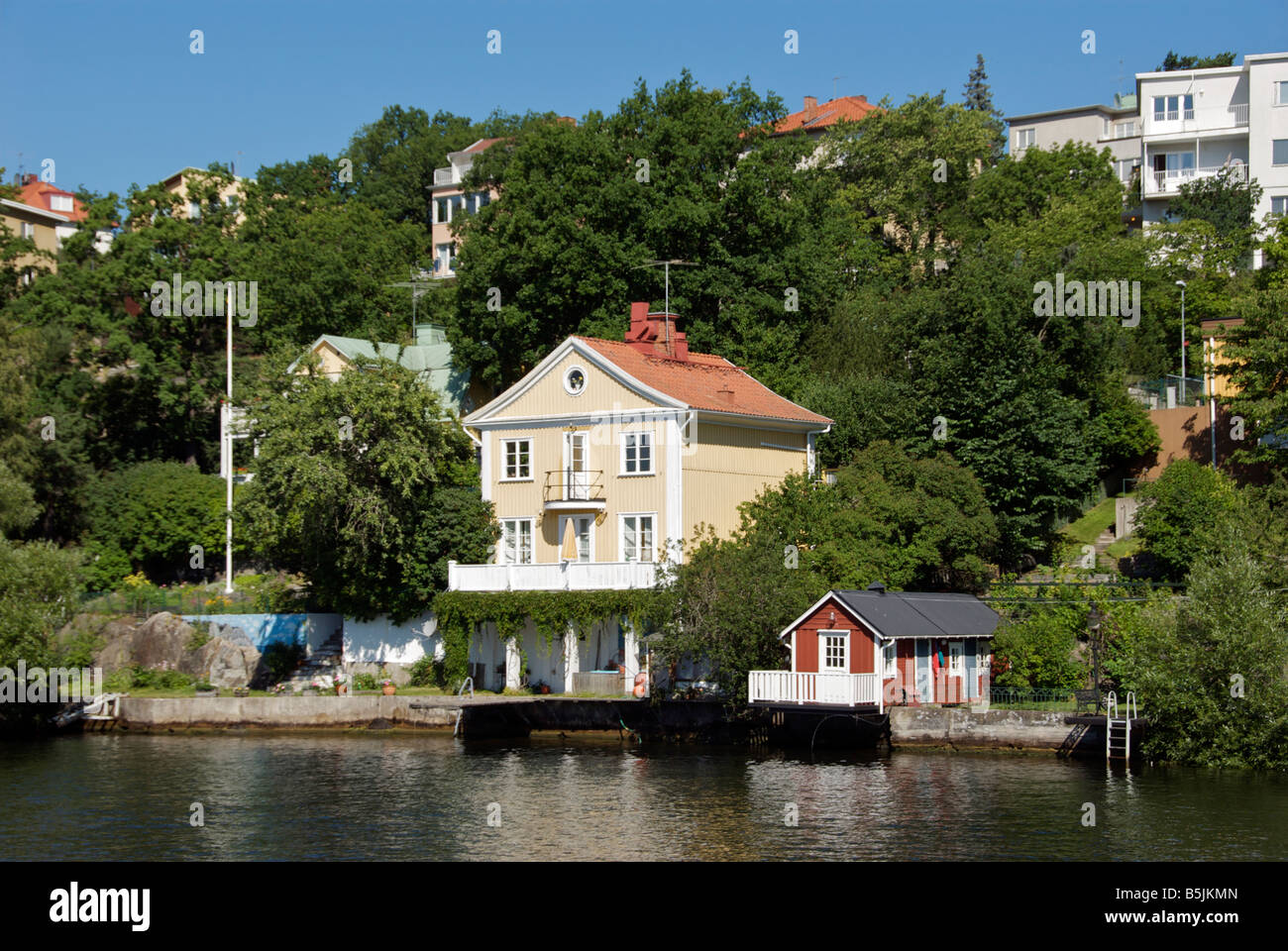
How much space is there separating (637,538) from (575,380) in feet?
19.1

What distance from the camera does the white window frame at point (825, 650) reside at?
3794 cm

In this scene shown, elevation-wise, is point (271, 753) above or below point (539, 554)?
below

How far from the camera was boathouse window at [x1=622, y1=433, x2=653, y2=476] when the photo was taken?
45.8 m

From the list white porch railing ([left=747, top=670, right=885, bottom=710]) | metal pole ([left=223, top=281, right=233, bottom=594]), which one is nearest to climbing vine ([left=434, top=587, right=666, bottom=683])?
white porch railing ([left=747, top=670, right=885, bottom=710])

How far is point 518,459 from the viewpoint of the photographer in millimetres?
48594

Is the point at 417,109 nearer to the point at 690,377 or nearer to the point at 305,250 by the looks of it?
the point at 305,250

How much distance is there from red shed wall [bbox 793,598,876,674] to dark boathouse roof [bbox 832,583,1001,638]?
0.36 metres

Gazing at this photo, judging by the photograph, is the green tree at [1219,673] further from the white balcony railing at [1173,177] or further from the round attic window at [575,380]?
the white balcony railing at [1173,177]

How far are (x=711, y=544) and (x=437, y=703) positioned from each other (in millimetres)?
9546

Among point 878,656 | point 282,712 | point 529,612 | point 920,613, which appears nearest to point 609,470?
point 529,612

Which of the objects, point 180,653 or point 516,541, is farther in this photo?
point 180,653

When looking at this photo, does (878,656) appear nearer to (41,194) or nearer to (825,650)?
(825,650)

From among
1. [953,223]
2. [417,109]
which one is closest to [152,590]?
[953,223]

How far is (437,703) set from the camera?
143 ft
